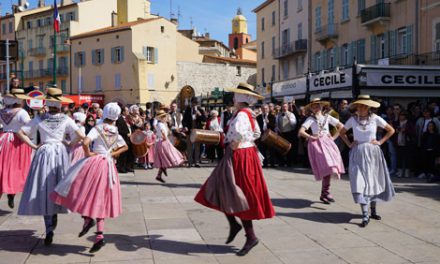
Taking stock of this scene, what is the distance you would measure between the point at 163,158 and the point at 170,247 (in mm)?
6279

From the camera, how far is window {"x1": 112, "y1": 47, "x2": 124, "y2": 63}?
53.0m

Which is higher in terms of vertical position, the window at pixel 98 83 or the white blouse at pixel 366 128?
the window at pixel 98 83

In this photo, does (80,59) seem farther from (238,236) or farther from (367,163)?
(238,236)

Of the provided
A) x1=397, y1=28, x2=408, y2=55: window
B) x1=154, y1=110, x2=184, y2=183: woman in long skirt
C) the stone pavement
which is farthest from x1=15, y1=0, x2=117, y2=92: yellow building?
the stone pavement

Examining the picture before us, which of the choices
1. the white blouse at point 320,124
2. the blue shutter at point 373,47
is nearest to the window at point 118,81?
the blue shutter at point 373,47

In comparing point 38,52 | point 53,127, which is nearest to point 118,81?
point 38,52

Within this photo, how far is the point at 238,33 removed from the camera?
102 meters

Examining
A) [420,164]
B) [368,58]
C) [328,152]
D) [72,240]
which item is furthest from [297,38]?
[72,240]

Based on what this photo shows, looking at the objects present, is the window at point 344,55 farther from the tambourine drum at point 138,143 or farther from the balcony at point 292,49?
the tambourine drum at point 138,143

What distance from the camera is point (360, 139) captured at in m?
7.86

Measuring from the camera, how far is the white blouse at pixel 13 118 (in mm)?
8703

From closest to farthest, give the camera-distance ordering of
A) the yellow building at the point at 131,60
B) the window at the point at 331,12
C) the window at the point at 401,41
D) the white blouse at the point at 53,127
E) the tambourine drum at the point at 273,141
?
the white blouse at the point at 53,127 → the tambourine drum at the point at 273,141 → the window at the point at 401,41 → the window at the point at 331,12 → the yellow building at the point at 131,60

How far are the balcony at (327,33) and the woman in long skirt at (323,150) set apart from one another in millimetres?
27509

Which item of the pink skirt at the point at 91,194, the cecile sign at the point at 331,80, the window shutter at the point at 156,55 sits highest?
the window shutter at the point at 156,55
